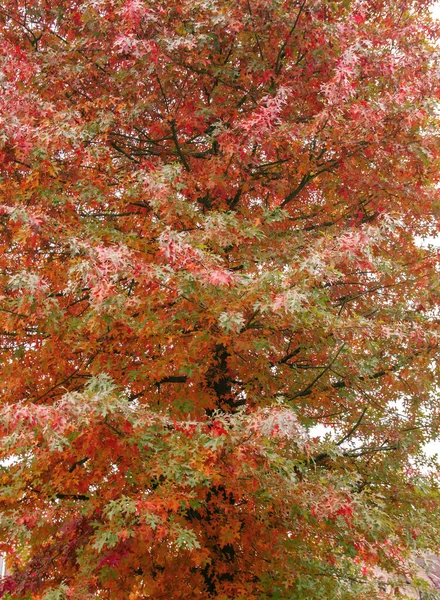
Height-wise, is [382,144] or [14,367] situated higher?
[382,144]

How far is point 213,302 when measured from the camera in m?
5.68

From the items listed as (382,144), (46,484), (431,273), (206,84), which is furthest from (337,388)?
(206,84)

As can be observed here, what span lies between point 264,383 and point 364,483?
1788mm

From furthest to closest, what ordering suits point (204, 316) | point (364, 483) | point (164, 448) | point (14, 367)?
point (364, 483) < point (14, 367) < point (204, 316) < point (164, 448)

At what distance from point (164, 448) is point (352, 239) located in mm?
2667

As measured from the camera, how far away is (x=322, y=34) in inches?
282

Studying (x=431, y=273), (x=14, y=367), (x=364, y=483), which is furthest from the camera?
(x=431, y=273)

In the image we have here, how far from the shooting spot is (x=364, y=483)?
24.1 ft

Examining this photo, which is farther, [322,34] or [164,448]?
[322,34]

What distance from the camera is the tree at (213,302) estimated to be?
5488 millimetres

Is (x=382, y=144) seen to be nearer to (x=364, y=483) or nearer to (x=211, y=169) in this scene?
(x=211, y=169)

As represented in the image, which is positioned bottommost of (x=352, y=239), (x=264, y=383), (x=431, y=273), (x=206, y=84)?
(x=264, y=383)

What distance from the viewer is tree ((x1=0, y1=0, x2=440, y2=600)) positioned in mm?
5488

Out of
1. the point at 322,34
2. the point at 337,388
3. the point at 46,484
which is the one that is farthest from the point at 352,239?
the point at 46,484
